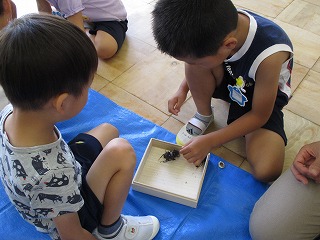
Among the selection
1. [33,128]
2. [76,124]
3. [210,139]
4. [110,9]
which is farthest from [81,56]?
[110,9]

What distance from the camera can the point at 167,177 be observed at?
1.06 m

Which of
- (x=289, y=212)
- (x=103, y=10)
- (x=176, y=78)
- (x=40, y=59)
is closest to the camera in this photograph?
(x=40, y=59)

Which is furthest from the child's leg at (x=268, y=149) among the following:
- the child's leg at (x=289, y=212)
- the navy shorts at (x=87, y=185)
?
the navy shorts at (x=87, y=185)

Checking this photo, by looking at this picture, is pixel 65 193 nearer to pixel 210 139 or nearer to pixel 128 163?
pixel 128 163

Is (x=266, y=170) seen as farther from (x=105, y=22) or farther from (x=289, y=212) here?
(x=105, y=22)

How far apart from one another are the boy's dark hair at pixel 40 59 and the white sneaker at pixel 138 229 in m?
0.47

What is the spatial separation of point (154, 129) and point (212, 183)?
0.32m

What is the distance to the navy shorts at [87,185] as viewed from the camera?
2.58 ft

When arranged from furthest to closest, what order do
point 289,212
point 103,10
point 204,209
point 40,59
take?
point 103,10
point 204,209
point 289,212
point 40,59

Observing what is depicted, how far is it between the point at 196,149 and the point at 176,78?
56cm

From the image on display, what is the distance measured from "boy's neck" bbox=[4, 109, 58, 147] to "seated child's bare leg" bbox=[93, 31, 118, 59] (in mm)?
964

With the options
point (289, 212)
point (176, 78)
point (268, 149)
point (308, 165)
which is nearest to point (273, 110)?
point (268, 149)

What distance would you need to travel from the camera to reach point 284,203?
2.88 feet

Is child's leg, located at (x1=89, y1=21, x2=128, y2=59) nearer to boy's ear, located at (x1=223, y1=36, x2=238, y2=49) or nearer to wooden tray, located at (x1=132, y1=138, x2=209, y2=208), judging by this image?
wooden tray, located at (x1=132, y1=138, x2=209, y2=208)
